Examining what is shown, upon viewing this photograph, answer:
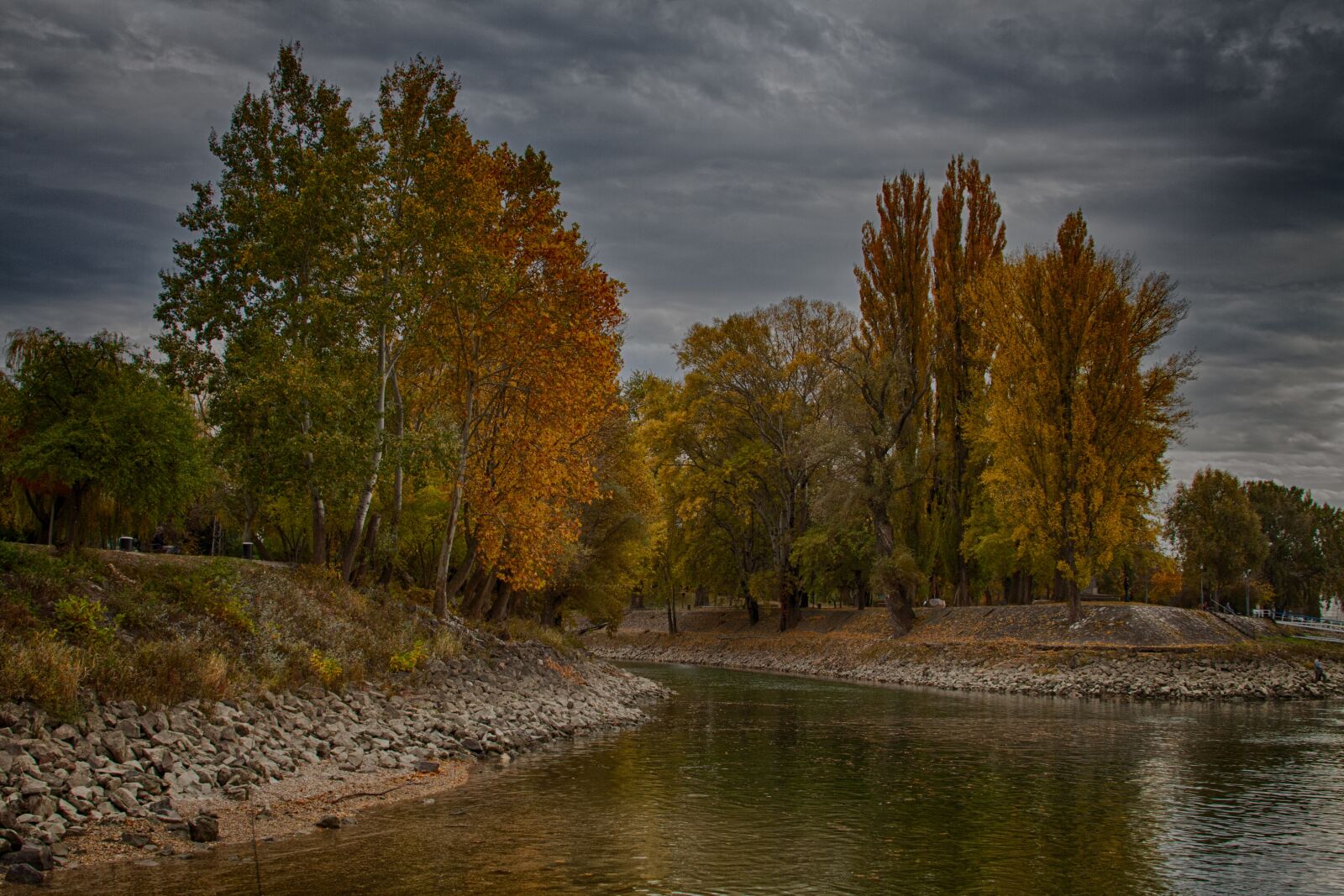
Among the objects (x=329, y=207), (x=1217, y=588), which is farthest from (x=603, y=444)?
(x=1217, y=588)

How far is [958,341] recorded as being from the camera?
49281mm

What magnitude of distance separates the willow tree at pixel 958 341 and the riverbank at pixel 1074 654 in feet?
16.4

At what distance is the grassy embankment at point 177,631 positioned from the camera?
14.1m

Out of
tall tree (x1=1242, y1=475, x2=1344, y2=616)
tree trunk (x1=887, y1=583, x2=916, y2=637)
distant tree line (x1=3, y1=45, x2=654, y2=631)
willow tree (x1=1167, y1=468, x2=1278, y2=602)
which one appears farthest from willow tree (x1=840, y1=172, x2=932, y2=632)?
tall tree (x1=1242, y1=475, x2=1344, y2=616)

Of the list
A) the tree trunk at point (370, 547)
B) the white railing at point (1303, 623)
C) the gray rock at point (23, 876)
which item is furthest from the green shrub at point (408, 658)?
the white railing at point (1303, 623)

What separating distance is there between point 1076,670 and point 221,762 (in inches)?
1256

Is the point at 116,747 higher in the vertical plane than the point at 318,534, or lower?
lower

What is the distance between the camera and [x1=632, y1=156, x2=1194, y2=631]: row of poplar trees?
1609 inches

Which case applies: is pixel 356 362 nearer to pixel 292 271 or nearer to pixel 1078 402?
pixel 292 271

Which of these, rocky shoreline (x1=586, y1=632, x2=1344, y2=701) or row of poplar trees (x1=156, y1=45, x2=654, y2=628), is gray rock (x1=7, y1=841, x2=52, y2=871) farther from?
rocky shoreline (x1=586, y1=632, x2=1344, y2=701)

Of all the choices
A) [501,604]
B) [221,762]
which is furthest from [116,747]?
[501,604]

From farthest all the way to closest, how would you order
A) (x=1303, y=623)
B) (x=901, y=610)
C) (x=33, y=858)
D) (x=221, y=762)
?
1. (x=1303, y=623)
2. (x=901, y=610)
3. (x=221, y=762)
4. (x=33, y=858)

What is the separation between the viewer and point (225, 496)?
45031 millimetres

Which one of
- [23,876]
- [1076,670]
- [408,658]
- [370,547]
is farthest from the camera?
[1076,670]
